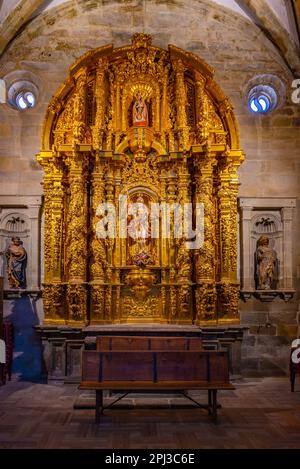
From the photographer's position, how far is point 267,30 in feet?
35.7

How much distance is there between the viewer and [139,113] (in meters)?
10.6

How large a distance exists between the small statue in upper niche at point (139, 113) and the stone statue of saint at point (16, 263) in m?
3.36

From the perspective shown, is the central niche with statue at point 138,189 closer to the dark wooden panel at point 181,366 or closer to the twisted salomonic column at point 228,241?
the twisted salomonic column at point 228,241

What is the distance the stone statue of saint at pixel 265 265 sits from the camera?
10.3 meters

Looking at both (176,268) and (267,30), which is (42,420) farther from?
(267,30)

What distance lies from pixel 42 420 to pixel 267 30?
8.75 metres

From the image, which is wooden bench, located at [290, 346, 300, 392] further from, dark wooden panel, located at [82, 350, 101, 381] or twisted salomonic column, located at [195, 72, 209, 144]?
twisted salomonic column, located at [195, 72, 209, 144]

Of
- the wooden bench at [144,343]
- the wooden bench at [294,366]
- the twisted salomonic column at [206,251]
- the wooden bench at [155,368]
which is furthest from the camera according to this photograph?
the twisted salomonic column at [206,251]

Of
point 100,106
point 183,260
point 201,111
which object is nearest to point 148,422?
point 183,260

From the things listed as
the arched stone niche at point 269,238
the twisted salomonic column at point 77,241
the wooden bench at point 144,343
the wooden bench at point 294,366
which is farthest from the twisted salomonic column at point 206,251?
the twisted salomonic column at point 77,241

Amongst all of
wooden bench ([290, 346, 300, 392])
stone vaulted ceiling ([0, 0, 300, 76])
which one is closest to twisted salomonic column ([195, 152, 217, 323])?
wooden bench ([290, 346, 300, 392])

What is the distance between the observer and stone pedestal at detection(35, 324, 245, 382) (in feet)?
30.6

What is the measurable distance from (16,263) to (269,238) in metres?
5.13

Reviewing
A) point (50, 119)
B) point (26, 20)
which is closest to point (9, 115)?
point (50, 119)
